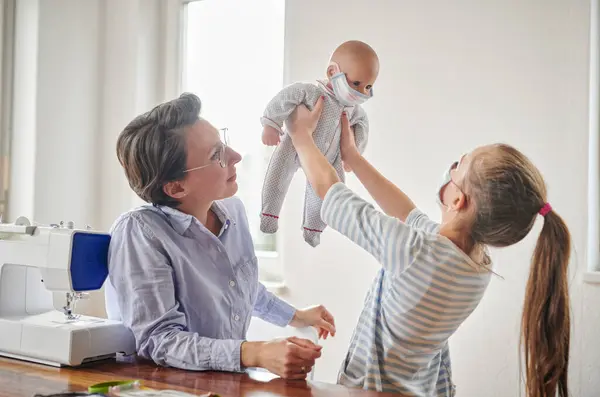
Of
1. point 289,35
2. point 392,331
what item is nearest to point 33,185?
point 289,35

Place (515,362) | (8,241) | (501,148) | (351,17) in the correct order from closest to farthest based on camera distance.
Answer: (501,148), (8,241), (515,362), (351,17)

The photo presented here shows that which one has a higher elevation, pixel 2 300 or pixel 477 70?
pixel 477 70

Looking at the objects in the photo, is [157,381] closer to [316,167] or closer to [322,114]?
[316,167]

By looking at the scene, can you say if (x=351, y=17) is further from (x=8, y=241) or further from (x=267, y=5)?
(x=8, y=241)

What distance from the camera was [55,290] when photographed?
167 centimetres

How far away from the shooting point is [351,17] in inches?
119

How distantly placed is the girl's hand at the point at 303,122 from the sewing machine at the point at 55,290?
575 mm

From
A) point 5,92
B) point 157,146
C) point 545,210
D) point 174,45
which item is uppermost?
point 174,45

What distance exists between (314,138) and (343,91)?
6.2 inches

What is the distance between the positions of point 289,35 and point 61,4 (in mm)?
1168

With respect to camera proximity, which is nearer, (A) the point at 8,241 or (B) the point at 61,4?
(A) the point at 8,241

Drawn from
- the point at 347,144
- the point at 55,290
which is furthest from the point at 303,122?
the point at 55,290

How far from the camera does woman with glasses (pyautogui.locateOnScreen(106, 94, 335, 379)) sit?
156cm

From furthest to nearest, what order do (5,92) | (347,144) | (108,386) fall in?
1. (5,92)
2. (347,144)
3. (108,386)
